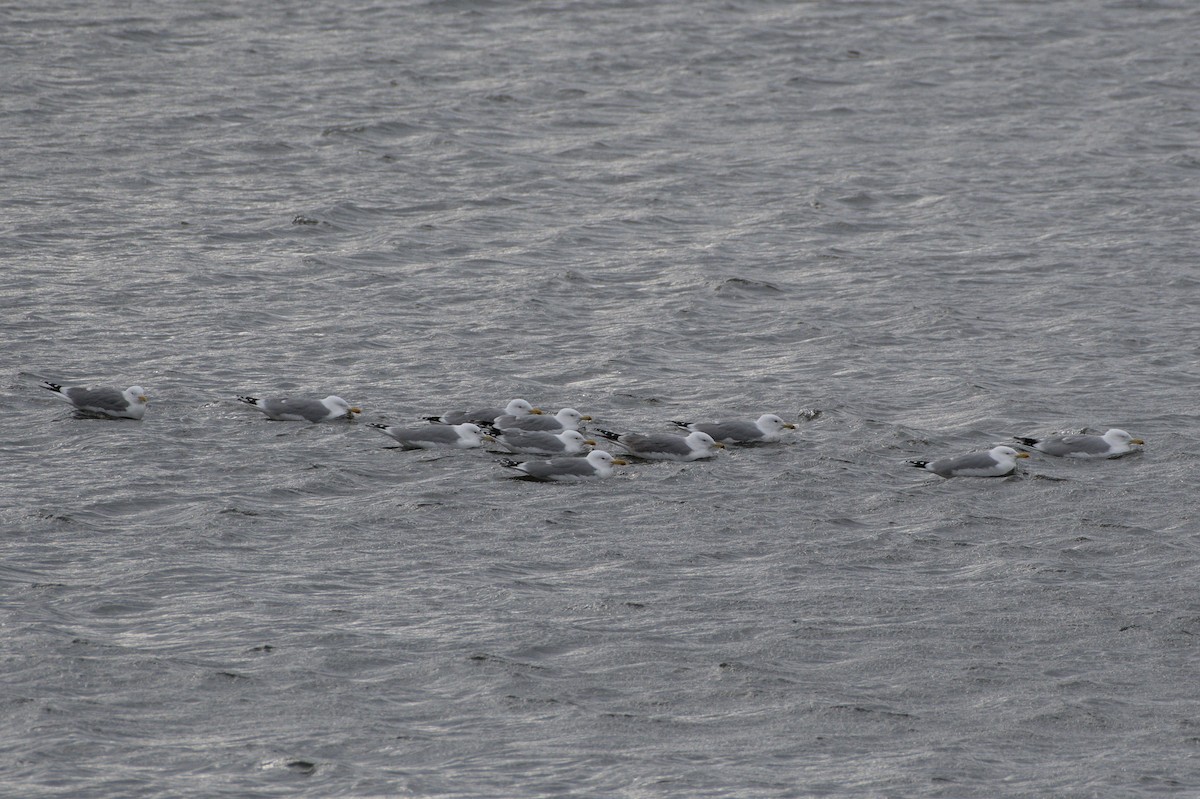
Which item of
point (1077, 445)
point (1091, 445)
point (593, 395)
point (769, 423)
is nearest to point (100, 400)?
point (593, 395)

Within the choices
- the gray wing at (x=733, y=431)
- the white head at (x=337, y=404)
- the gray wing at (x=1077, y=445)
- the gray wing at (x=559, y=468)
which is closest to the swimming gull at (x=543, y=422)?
the gray wing at (x=559, y=468)

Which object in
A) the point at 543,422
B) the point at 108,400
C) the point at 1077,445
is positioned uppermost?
the point at 108,400

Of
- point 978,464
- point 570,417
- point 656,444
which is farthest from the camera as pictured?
point 570,417

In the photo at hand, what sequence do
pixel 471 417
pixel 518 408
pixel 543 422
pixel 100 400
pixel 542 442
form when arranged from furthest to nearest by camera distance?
1. pixel 518 408
2. pixel 471 417
3. pixel 543 422
4. pixel 100 400
5. pixel 542 442

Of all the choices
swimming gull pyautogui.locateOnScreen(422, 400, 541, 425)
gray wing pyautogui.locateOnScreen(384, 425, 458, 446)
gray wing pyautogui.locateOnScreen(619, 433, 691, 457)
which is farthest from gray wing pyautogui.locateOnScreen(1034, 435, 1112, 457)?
gray wing pyautogui.locateOnScreen(384, 425, 458, 446)

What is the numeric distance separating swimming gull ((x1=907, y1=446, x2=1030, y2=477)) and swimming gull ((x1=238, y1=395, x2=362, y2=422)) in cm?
666

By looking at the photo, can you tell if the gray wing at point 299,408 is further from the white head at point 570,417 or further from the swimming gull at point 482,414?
the white head at point 570,417

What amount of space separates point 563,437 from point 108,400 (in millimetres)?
5130

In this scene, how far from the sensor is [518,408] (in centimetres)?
1955

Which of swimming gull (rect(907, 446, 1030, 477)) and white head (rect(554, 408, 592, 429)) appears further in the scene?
Result: white head (rect(554, 408, 592, 429))

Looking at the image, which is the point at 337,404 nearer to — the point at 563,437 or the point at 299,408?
the point at 299,408

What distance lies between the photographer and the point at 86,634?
1389 centimetres

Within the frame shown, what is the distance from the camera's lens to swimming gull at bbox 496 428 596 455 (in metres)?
18.3

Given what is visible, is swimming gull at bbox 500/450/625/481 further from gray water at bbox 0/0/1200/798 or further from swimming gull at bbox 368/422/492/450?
swimming gull at bbox 368/422/492/450
